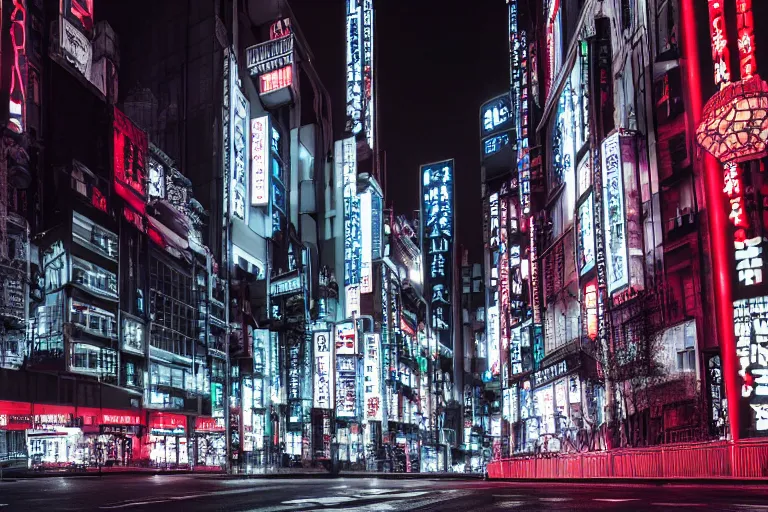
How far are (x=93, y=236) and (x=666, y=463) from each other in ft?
107

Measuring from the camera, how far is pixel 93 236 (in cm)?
4891

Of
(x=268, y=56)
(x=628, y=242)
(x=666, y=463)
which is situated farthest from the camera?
(x=268, y=56)

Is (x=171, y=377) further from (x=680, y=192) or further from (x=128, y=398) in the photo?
(x=680, y=192)

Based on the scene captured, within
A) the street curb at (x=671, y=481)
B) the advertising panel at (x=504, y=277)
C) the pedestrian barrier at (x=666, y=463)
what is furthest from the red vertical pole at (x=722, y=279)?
the advertising panel at (x=504, y=277)

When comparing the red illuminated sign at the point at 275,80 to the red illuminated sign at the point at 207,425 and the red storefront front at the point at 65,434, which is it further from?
the red storefront front at the point at 65,434

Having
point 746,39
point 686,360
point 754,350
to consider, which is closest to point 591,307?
point 686,360

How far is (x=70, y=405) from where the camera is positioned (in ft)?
157

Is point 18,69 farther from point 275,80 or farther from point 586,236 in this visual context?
point 275,80

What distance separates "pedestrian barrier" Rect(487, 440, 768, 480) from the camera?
2242cm

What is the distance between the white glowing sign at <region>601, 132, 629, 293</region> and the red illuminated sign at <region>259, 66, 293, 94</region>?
40.7 metres

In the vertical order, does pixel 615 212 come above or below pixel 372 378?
above

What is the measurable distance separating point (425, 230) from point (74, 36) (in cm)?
6677

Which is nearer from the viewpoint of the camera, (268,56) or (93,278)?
(93,278)

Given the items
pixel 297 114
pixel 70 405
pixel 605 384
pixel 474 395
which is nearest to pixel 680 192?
pixel 605 384
